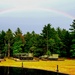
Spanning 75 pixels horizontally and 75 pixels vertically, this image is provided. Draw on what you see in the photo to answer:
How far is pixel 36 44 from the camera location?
5231cm

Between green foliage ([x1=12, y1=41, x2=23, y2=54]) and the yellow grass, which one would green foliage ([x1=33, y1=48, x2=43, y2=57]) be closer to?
green foliage ([x1=12, y1=41, x2=23, y2=54])

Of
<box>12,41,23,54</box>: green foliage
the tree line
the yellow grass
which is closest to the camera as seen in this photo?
the yellow grass

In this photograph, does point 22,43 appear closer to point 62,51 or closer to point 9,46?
point 9,46

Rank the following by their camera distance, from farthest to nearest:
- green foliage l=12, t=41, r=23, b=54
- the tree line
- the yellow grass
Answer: green foliage l=12, t=41, r=23, b=54 → the tree line → the yellow grass

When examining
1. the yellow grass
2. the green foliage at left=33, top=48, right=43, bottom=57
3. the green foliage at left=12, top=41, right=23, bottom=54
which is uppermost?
the green foliage at left=12, top=41, right=23, bottom=54

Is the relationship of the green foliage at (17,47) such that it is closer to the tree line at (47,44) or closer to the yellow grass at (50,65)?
the tree line at (47,44)

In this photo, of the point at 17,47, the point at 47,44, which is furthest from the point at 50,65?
the point at 17,47

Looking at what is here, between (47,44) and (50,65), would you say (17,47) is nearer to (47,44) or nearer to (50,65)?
(47,44)

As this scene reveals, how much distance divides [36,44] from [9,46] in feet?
26.7

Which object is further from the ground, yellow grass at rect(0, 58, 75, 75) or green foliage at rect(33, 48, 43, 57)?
green foliage at rect(33, 48, 43, 57)

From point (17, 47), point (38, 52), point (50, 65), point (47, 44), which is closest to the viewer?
point (50, 65)

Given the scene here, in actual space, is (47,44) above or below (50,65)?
above

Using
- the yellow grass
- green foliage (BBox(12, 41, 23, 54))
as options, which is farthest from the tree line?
the yellow grass

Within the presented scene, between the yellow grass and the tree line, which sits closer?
the yellow grass
